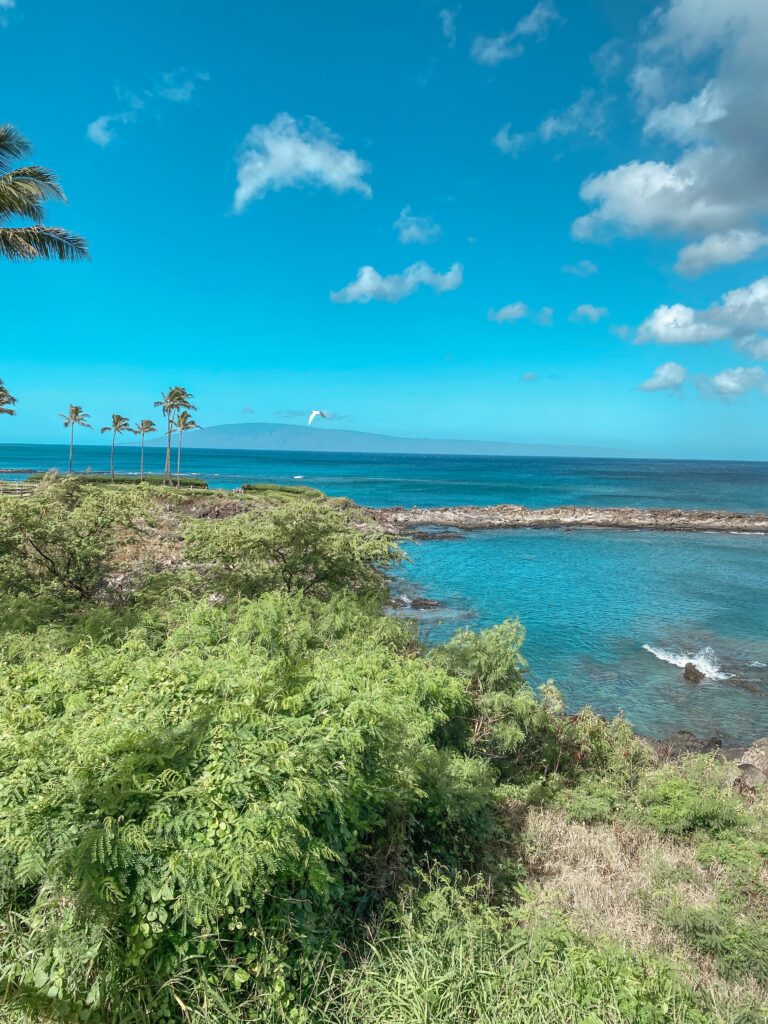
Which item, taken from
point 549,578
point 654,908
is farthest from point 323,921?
point 549,578

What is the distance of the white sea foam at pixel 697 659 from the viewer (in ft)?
70.9

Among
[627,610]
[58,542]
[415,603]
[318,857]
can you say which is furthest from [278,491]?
[318,857]

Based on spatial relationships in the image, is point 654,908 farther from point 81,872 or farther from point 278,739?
point 81,872

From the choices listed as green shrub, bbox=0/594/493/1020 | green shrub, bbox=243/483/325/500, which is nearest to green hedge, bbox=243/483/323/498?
green shrub, bbox=243/483/325/500

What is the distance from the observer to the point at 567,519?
63.9 meters

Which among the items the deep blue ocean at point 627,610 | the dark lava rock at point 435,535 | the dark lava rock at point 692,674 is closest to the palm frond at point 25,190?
the deep blue ocean at point 627,610

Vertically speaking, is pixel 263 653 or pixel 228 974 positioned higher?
pixel 263 653

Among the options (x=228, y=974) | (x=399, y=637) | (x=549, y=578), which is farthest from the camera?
(x=549, y=578)

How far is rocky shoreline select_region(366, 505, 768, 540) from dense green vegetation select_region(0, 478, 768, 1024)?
1751 inches

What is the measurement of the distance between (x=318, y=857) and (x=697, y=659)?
2281 centimetres

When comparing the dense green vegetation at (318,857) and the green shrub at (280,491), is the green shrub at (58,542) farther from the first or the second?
the green shrub at (280,491)

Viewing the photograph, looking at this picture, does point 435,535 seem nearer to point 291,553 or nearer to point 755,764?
point 291,553

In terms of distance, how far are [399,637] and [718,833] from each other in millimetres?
6914

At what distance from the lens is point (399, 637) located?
12812mm
